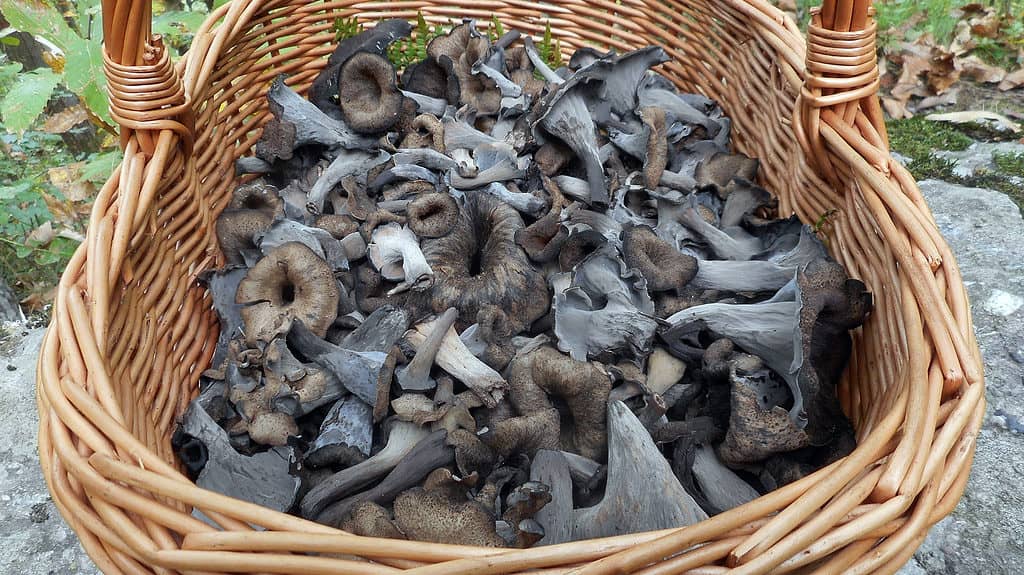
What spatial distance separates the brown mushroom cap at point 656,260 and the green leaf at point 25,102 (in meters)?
2.12

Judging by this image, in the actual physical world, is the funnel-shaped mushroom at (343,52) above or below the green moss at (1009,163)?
above

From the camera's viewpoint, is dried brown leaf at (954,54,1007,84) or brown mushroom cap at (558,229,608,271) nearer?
brown mushroom cap at (558,229,608,271)

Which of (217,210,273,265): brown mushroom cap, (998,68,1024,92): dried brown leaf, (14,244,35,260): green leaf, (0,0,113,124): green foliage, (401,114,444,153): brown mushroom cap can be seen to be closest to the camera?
(217,210,273,265): brown mushroom cap

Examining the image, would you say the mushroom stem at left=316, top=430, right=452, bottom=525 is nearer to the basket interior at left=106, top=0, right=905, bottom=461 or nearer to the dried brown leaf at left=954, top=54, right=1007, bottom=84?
the basket interior at left=106, top=0, right=905, bottom=461

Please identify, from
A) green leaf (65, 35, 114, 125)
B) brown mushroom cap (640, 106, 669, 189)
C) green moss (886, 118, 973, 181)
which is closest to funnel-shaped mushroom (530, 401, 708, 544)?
brown mushroom cap (640, 106, 669, 189)

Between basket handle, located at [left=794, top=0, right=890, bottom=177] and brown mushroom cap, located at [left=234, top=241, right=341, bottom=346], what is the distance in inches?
53.5

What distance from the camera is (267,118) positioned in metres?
2.78

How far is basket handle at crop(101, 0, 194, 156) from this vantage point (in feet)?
5.68

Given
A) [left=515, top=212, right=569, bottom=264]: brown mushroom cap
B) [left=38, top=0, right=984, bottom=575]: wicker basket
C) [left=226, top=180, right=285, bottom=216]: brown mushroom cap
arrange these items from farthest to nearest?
[left=226, top=180, right=285, bottom=216]: brown mushroom cap → [left=515, top=212, right=569, bottom=264]: brown mushroom cap → [left=38, top=0, right=984, bottom=575]: wicker basket

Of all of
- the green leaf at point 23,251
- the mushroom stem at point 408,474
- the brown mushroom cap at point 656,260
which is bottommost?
the green leaf at point 23,251

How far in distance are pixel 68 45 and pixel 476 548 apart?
2.58 m

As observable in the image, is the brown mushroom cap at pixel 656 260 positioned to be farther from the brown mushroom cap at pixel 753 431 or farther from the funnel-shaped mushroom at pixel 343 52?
the funnel-shaped mushroom at pixel 343 52

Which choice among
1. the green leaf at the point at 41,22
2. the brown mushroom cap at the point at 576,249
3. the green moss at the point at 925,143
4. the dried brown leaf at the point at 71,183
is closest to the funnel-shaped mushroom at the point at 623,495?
the brown mushroom cap at the point at 576,249

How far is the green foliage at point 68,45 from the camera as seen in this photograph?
8.63ft
